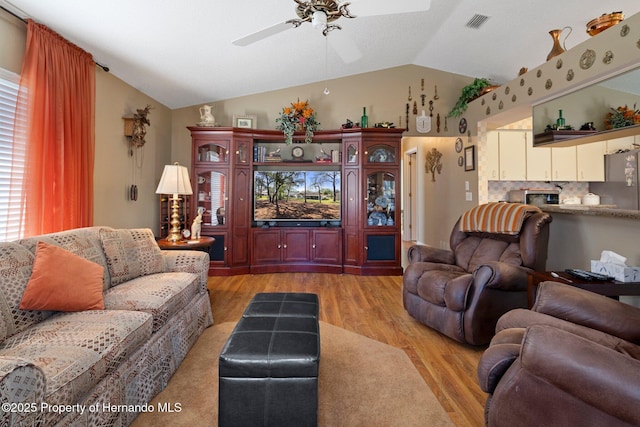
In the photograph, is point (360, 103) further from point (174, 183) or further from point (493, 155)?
point (174, 183)

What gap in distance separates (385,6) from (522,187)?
4289mm

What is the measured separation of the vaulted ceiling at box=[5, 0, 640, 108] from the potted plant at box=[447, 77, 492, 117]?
0.79 feet

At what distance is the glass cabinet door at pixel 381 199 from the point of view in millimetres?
4574

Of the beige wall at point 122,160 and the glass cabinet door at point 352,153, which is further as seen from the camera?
the glass cabinet door at point 352,153

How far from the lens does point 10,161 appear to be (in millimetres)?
A: 2227

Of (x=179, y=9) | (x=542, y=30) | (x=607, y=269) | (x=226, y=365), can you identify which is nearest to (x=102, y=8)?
(x=179, y=9)

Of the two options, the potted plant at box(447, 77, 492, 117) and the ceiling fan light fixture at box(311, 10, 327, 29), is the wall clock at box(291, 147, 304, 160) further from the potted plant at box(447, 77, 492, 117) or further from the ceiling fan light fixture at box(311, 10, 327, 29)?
the ceiling fan light fixture at box(311, 10, 327, 29)

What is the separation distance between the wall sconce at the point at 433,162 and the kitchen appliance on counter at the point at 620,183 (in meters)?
2.38

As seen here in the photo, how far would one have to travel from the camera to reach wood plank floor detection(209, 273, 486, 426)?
1.74 meters

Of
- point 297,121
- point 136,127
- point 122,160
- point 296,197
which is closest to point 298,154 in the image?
point 297,121

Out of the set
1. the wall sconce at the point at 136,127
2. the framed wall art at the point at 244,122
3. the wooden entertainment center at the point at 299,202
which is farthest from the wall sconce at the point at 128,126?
the framed wall art at the point at 244,122

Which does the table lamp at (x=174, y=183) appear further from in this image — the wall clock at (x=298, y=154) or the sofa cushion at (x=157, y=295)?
the wall clock at (x=298, y=154)

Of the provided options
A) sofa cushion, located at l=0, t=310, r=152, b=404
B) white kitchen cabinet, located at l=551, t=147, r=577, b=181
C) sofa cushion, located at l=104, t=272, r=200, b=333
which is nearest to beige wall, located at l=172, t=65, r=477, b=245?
white kitchen cabinet, located at l=551, t=147, r=577, b=181

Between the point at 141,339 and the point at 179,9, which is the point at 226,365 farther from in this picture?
the point at 179,9
